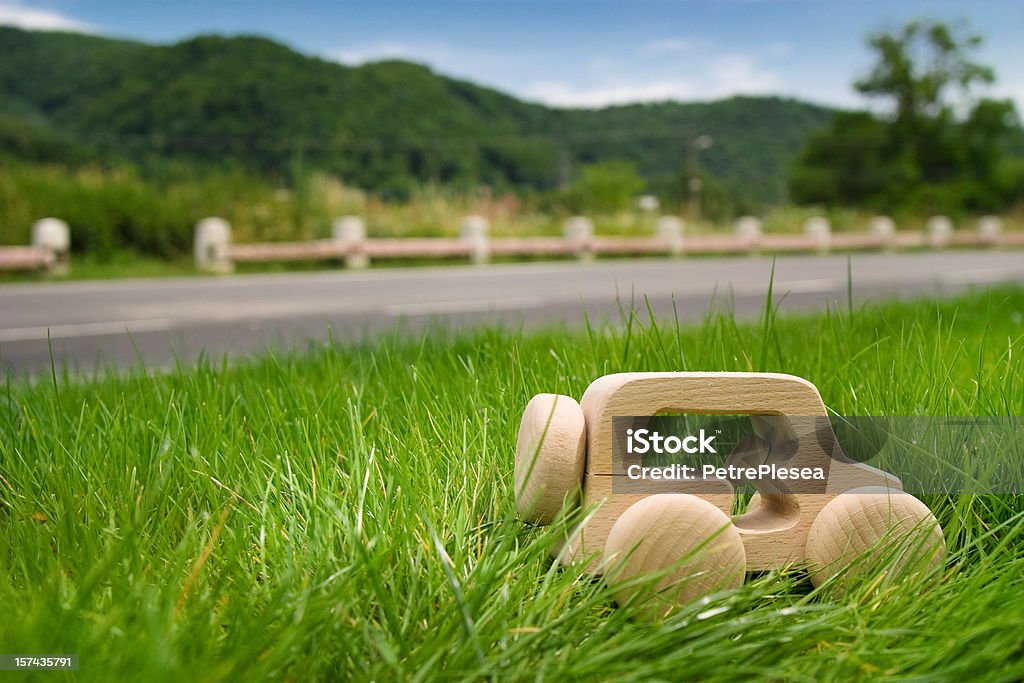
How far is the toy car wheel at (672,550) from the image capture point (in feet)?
4.37

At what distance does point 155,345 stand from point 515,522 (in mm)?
6347

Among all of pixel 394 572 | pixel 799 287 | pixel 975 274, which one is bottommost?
pixel 975 274

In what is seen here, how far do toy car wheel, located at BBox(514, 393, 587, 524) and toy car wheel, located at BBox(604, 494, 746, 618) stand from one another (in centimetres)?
12

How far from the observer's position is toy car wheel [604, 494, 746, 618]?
133 centimetres

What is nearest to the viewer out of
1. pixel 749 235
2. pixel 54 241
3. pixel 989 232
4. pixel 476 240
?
pixel 54 241

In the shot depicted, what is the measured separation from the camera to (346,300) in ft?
34.3

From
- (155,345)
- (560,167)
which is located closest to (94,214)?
(155,345)

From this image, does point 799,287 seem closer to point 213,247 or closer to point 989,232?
point 213,247

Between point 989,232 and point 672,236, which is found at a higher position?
point 672,236

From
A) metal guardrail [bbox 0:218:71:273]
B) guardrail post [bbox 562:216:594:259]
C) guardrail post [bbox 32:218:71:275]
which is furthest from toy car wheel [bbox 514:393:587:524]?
guardrail post [bbox 562:216:594:259]

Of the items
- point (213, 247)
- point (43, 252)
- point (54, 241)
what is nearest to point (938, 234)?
point (213, 247)

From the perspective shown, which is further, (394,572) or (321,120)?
(321,120)

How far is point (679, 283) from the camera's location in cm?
1250

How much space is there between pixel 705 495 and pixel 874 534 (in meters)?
0.29
